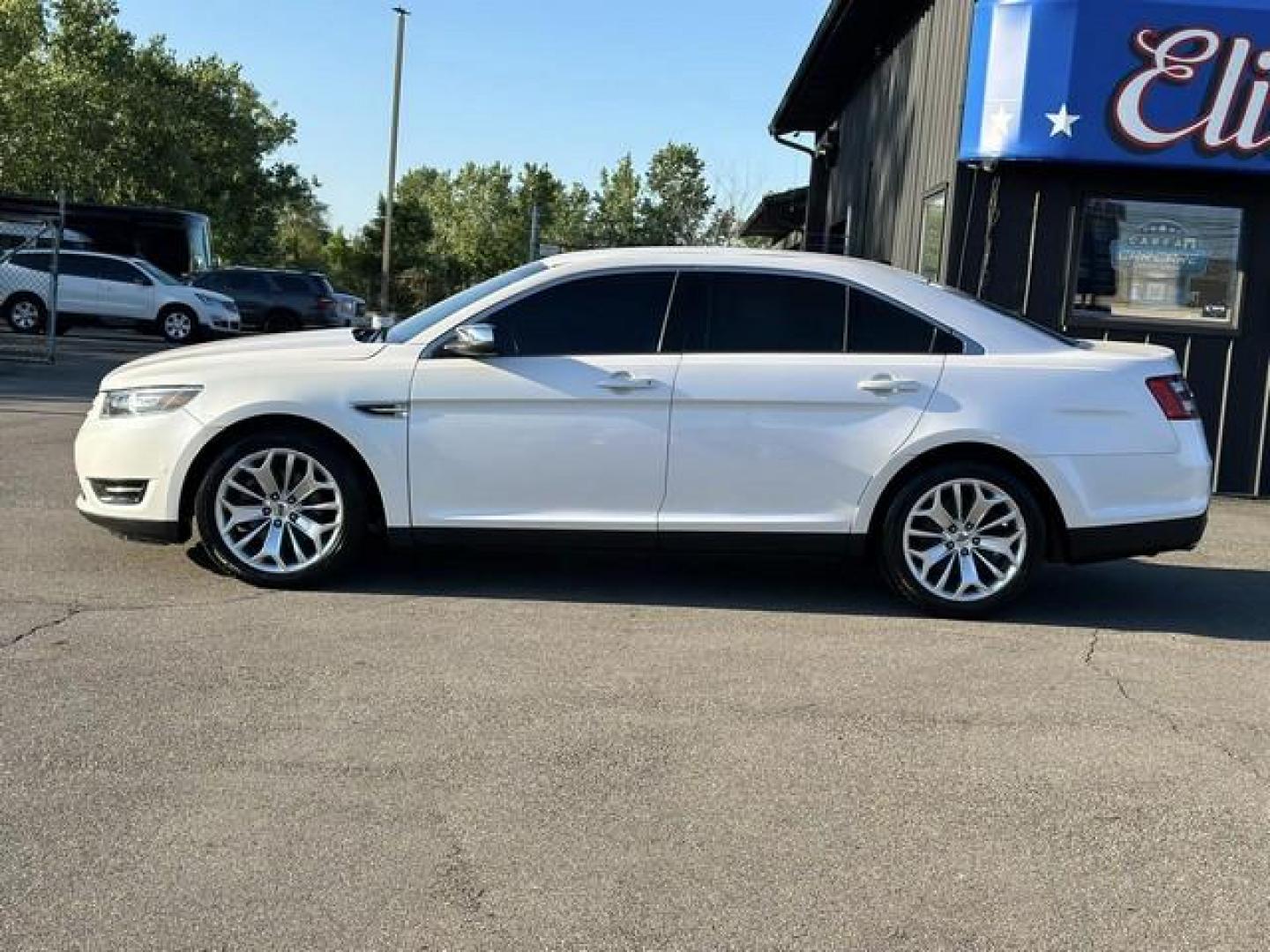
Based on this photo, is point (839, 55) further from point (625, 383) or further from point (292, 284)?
point (292, 284)

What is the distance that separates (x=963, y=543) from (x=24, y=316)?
67.9 ft

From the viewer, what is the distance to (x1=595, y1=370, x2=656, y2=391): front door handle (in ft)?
19.2

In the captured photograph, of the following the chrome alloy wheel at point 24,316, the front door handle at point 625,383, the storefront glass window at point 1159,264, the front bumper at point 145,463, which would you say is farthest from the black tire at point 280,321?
the front door handle at point 625,383

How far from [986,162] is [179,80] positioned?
1607 inches

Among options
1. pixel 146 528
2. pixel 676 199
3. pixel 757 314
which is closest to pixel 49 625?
pixel 146 528

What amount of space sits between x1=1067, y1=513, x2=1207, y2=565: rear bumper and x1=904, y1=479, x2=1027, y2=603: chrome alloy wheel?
0.87ft

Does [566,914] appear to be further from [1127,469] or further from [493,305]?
[1127,469]

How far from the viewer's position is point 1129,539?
5914 millimetres

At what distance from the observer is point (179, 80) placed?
44.4 m

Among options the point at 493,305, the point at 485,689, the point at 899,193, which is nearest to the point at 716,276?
the point at 493,305

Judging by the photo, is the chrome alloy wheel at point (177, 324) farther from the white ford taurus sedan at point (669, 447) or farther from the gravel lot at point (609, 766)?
the white ford taurus sedan at point (669, 447)

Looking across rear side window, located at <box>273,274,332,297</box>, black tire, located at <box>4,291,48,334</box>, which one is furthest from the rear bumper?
rear side window, located at <box>273,274,332,297</box>

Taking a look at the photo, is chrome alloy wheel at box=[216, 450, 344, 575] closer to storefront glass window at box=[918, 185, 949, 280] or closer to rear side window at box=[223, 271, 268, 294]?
storefront glass window at box=[918, 185, 949, 280]

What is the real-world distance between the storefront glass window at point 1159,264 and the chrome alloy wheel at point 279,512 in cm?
687
